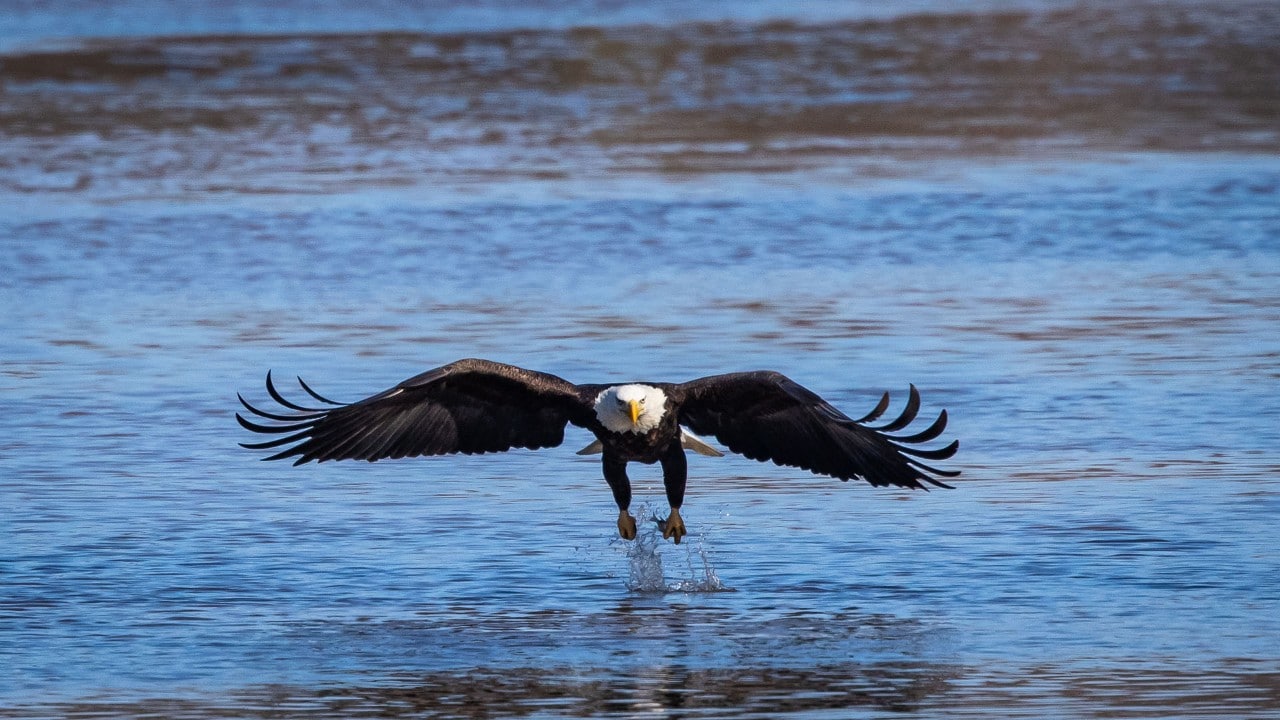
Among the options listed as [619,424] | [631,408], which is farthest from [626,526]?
[631,408]

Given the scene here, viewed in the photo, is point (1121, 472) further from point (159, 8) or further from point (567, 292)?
point (159, 8)

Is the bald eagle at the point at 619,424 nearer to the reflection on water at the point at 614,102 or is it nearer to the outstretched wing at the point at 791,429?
the outstretched wing at the point at 791,429

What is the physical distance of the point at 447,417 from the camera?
7.62 m

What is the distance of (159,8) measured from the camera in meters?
31.6

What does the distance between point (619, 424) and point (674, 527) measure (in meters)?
0.42

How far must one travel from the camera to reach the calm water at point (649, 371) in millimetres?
6359

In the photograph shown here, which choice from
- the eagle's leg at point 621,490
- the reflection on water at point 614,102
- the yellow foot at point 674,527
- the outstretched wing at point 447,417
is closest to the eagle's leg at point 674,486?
the yellow foot at point 674,527

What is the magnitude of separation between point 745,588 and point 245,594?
1.49m

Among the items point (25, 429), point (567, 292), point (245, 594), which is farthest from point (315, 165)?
point (245, 594)

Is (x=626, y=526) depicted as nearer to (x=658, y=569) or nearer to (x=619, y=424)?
(x=658, y=569)

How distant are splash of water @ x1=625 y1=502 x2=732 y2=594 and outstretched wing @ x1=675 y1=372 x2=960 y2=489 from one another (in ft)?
1.22

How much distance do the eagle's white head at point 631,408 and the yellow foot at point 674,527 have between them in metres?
0.36

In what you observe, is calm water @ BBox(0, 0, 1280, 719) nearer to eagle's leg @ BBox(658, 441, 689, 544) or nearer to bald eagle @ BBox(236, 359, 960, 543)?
eagle's leg @ BBox(658, 441, 689, 544)

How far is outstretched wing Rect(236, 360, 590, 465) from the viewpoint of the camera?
7.38 metres
